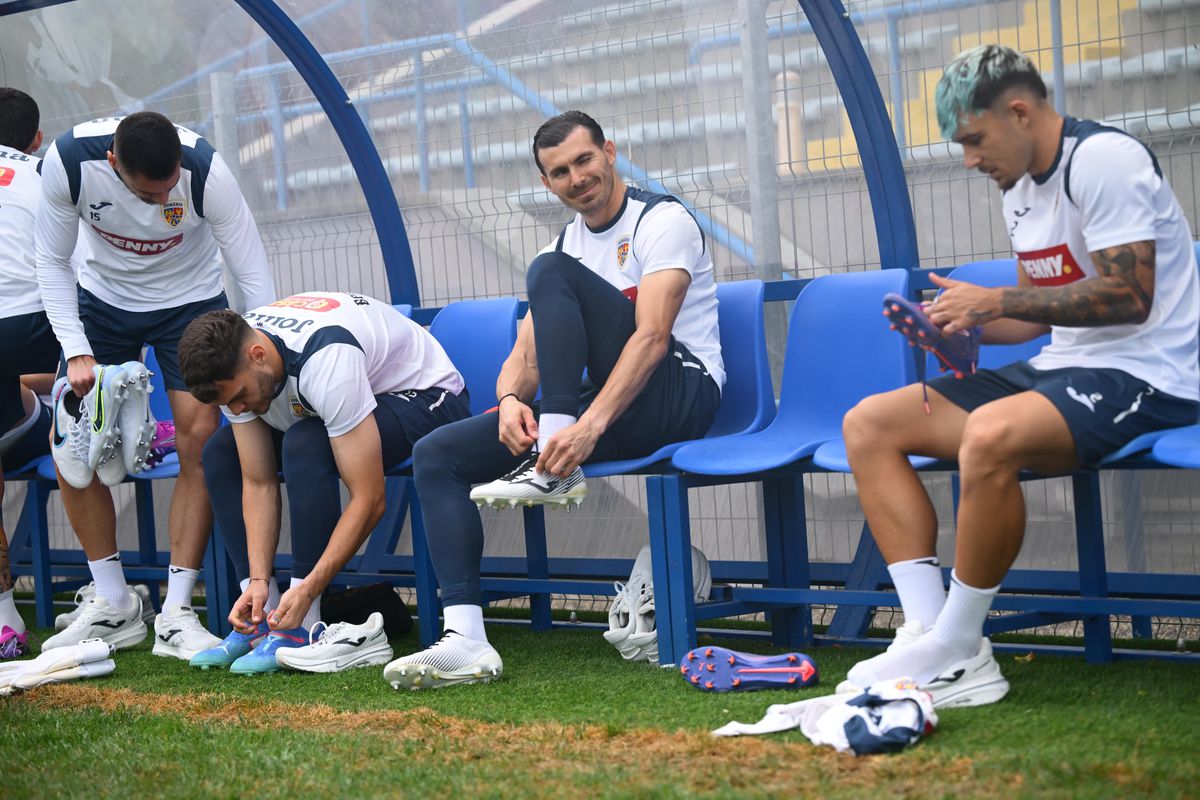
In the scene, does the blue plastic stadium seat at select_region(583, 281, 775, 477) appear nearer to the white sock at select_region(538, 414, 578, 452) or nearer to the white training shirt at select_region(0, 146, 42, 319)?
the white sock at select_region(538, 414, 578, 452)

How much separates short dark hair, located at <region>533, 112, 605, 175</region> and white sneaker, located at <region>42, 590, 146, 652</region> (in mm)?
2171

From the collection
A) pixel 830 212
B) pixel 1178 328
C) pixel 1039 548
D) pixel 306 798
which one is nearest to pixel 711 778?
pixel 306 798

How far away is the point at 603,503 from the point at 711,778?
291cm

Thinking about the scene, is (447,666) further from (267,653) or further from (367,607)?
(367,607)

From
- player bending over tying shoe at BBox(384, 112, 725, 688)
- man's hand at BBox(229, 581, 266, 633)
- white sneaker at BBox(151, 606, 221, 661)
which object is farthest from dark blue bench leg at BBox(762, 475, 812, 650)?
white sneaker at BBox(151, 606, 221, 661)

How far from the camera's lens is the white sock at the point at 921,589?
303 cm

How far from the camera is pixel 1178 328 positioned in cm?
296

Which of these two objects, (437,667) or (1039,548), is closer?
(437,667)

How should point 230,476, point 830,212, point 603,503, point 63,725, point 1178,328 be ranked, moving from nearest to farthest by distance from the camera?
point 1178,328 < point 63,725 < point 230,476 < point 830,212 < point 603,503

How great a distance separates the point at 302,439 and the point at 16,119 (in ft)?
6.76

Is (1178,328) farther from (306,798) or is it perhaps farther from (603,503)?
(603,503)

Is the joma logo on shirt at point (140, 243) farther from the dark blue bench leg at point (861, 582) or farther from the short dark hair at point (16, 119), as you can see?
the dark blue bench leg at point (861, 582)

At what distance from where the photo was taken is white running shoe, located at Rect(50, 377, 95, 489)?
4652mm

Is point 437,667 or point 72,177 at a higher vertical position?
point 72,177
